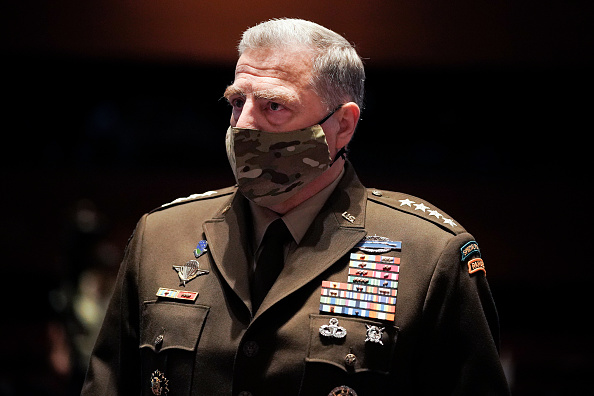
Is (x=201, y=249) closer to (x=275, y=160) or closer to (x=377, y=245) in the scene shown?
(x=275, y=160)

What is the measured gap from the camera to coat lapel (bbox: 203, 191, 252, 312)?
2.10 m

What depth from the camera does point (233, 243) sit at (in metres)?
2.20

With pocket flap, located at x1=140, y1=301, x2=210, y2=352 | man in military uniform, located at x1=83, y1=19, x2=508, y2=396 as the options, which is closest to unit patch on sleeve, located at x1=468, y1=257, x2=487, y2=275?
man in military uniform, located at x1=83, y1=19, x2=508, y2=396

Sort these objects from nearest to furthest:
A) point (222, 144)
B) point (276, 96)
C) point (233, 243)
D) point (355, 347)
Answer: point (355, 347) < point (276, 96) < point (233, 243) < point (222, 144)

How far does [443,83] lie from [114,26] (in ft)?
5.61

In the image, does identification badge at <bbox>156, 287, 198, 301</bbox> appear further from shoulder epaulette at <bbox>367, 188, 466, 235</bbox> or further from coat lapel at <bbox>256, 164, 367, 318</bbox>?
shoulder epaulette at <bbox>367, 188, 466, 235</bbox>

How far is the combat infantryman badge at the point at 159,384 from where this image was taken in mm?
2070

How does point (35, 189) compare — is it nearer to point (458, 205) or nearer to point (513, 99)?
point (458, 205)

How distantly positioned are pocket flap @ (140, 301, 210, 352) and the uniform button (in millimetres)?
153

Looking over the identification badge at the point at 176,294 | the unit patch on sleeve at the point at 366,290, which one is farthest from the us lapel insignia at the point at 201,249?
the unit patch on sleeve at the point at 366,290

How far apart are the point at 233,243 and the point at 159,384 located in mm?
443

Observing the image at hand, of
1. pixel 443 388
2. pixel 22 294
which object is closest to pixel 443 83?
pixel 443 388

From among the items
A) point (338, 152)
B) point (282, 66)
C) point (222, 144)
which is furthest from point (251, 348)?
point (222, 144)

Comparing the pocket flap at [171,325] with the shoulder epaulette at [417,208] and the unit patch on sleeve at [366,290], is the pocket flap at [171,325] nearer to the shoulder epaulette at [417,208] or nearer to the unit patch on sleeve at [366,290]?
the unit patch on sleeve at [366,290]
